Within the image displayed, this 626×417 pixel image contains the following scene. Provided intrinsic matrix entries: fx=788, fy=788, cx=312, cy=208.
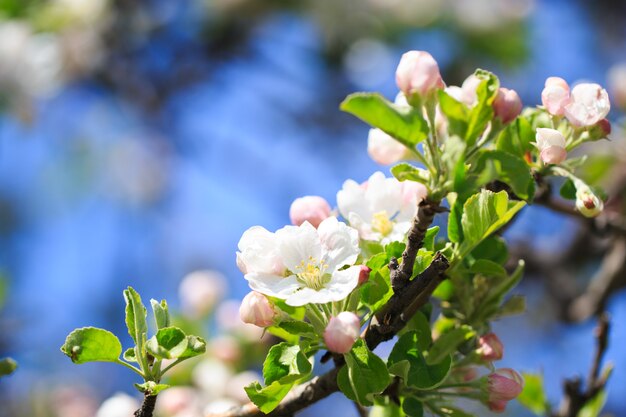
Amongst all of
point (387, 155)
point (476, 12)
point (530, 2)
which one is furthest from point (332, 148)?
point (387, 155)

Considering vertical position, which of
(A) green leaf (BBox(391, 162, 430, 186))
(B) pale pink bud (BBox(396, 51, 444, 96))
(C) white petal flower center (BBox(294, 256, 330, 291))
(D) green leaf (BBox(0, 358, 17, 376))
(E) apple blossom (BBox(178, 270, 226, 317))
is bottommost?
(C) white petal flower center (BBox(294, 256, 330, 291))

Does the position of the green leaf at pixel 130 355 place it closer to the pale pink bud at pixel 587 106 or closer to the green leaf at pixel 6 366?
the green leaf at pixel 6 366

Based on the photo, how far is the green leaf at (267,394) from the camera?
2.98ft

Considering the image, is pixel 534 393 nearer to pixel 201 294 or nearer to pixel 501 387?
pixel 501 387

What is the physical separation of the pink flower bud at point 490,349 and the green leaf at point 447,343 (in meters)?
0.03

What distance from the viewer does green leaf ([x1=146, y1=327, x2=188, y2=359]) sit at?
0.89 m

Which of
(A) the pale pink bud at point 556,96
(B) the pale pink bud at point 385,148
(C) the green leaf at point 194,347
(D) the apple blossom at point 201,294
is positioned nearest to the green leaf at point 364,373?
(C) the green leaf at point 194,347

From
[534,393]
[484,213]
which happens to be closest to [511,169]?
[484,213]

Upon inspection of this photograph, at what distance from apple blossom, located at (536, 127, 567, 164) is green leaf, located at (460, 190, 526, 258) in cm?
7

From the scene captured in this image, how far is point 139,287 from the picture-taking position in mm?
4098

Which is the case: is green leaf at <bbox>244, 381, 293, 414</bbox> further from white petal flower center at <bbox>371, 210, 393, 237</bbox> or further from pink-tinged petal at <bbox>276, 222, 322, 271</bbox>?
white petal flower center at <bbox>371, 210, 393, 237</bbox>

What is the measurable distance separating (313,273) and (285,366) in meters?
0.11

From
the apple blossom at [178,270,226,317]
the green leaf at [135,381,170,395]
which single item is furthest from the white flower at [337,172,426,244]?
the apple blossom at [178,270,226,317]

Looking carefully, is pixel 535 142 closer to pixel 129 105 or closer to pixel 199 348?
pixel 199 348
